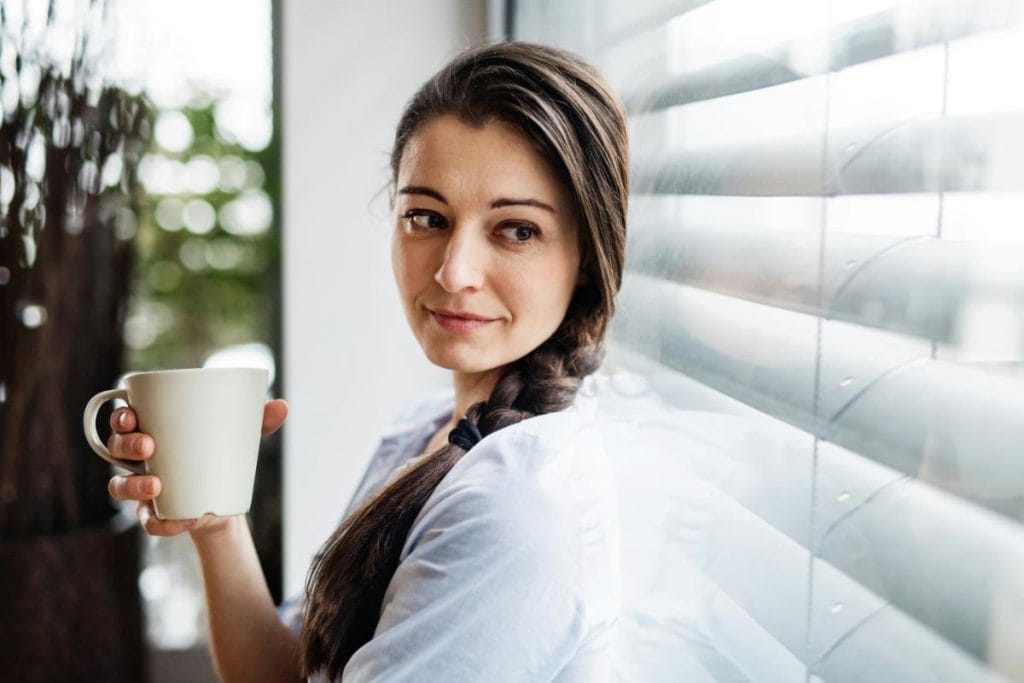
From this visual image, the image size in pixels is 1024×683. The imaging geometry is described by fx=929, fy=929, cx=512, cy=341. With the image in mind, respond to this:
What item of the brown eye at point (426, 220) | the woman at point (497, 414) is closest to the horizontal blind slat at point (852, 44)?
the woman at point (497, 414)

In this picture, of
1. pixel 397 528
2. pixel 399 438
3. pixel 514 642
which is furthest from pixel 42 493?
pixel 514 642

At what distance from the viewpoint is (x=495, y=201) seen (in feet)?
2.70

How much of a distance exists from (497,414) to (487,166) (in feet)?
0.74

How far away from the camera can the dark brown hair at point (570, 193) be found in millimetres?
819

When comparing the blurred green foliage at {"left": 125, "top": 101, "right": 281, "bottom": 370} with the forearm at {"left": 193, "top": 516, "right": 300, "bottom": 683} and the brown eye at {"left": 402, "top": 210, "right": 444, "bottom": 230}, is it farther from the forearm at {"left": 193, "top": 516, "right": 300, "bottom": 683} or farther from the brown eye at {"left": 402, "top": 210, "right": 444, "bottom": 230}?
the brown eye at {"left": 402, "top": 210, "right": 444, "bottom": 230}

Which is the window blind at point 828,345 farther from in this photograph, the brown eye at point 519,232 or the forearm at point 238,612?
the forearm at point 238,612

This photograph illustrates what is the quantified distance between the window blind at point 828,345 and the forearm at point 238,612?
1.34 feet

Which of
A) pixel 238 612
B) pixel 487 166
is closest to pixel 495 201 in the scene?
pixel 487 166

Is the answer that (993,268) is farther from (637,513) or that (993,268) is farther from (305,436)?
(305,436)

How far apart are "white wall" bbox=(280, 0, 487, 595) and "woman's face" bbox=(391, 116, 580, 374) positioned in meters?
0.84

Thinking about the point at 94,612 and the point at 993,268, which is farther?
the point at 94,612

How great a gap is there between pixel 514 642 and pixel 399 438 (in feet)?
1.60

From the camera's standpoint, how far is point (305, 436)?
5.67ft

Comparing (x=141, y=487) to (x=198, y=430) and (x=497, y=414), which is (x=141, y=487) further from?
(x=497, y=414)
